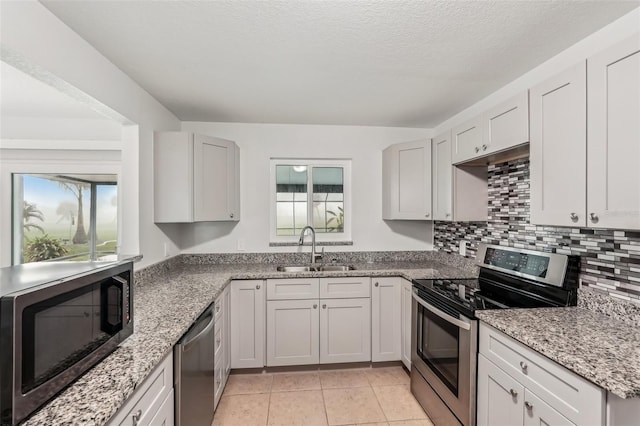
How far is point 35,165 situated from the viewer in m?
2.80

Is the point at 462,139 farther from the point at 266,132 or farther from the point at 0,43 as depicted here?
the point at 0,43

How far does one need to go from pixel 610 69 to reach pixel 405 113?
1630 mm

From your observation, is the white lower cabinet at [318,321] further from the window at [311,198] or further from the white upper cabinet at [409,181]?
the white upper cabinet at [409,181]

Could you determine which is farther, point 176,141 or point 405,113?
point 405,113

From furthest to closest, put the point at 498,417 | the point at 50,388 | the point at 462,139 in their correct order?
the point at 462,139 → the point at 498,417 → the point at 50,388

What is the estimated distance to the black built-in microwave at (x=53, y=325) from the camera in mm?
675

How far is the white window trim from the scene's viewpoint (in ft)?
9.00

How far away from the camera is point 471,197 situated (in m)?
2.38

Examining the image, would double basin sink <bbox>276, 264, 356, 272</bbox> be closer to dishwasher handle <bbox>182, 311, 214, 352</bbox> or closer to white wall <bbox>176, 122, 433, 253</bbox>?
white wall <bbox>176, 122, 433, 253</bbox>

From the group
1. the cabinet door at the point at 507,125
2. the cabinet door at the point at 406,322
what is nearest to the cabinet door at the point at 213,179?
the cabinet door at the point at 406,322

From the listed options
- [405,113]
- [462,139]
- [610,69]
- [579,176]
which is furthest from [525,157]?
[405,113]

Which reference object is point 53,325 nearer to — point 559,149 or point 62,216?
point 559,149

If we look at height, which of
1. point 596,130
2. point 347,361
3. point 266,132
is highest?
point 266,132

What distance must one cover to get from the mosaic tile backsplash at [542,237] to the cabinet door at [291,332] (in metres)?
1.56
